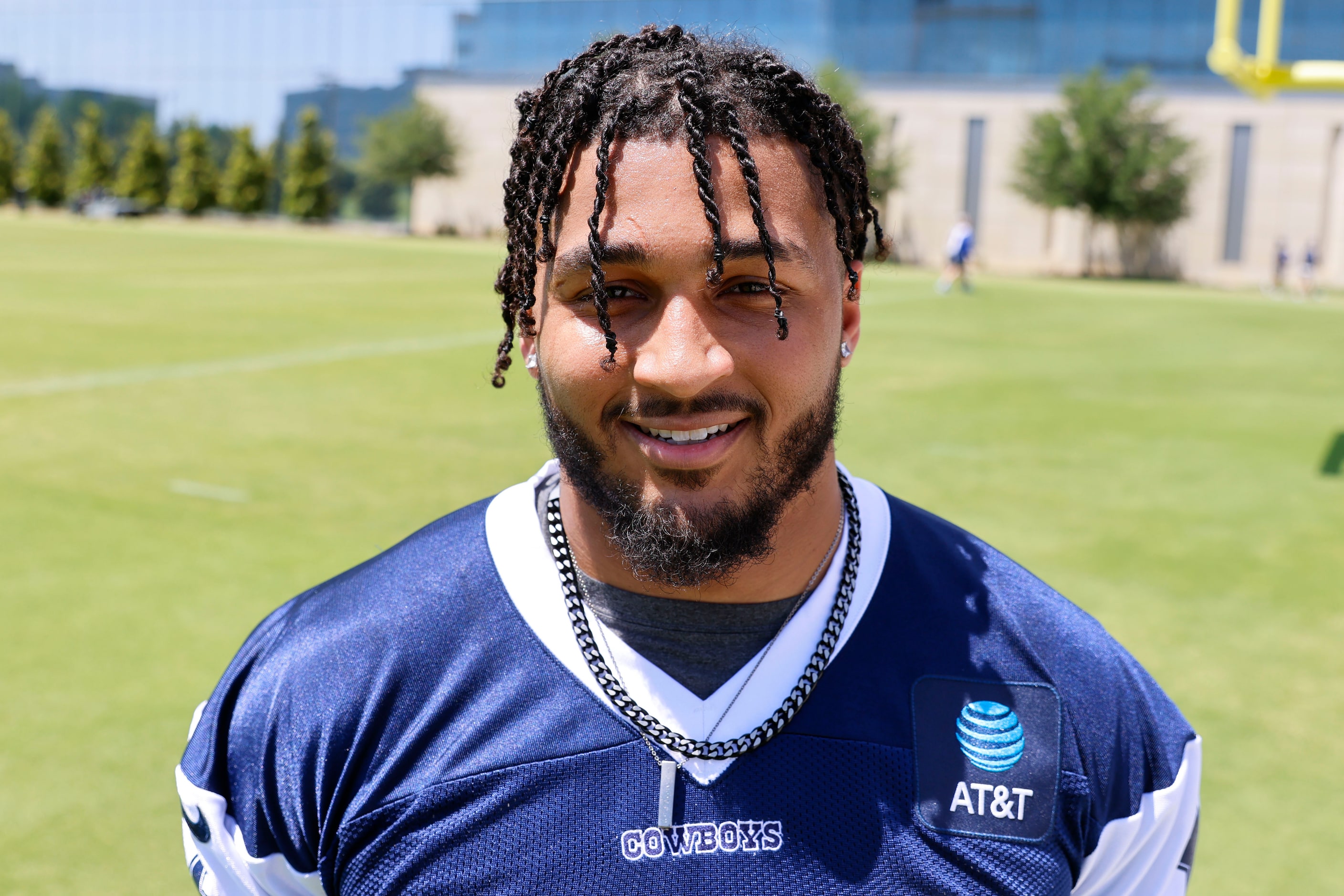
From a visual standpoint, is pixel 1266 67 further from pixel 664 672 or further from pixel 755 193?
pixel 664 672

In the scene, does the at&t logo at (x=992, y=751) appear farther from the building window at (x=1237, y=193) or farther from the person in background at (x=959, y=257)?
the building window at (x=1237, y=193)

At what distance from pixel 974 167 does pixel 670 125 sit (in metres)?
48.3

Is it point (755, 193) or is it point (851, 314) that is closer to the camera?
point (755, 193)

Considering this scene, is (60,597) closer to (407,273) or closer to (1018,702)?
(1018,702)


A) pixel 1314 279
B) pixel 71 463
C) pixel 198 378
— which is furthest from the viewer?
pixel 1314 279

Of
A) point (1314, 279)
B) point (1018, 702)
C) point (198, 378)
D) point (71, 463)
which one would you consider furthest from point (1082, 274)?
point (1018, 702)

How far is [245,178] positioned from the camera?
189 ft

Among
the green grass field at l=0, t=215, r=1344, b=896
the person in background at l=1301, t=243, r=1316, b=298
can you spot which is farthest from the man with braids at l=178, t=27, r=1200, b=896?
the person in background at l=1301, t=243, r=1316, b=298

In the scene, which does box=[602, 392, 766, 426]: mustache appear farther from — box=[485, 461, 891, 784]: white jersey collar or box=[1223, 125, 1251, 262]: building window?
box=[1223, 125, 1251, 262]: building window

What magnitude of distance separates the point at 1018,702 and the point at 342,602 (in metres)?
0.95

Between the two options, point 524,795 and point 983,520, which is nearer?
point 524,795

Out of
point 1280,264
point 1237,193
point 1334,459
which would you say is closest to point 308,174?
point 1237,193

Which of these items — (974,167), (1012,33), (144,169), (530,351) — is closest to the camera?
(530,351)

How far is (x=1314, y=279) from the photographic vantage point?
41781mm
